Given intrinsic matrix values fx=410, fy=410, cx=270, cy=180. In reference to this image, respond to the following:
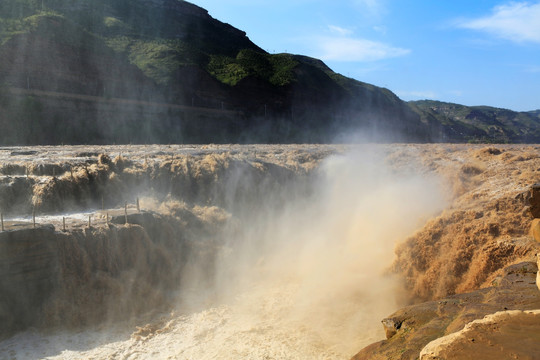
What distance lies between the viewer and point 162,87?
109 ft

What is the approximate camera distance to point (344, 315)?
9195 millimetres

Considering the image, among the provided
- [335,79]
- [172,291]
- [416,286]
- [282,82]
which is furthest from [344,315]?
[335,79]

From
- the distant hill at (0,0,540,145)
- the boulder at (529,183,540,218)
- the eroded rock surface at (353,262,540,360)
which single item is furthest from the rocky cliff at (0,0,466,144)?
the boulder at (529,183,540,218)

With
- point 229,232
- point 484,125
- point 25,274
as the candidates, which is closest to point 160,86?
point 229,232

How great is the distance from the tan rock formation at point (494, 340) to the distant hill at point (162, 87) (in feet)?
79.5

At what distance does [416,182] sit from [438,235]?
478cm

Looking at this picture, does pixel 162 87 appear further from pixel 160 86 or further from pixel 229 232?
pixel 229 232

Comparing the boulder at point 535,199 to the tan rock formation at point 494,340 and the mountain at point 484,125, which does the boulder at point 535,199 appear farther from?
the mountain at point 484,125

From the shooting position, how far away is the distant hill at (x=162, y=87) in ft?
83.5

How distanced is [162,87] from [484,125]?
4918 cm

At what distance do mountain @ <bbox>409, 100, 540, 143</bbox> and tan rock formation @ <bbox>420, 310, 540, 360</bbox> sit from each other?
42.3 metres

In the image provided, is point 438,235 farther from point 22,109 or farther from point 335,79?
point 335,79

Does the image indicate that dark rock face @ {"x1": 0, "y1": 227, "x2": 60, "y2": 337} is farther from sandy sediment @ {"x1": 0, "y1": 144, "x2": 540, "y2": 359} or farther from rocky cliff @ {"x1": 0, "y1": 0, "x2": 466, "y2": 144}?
rocky cliff @ {"x1": 0, "y1": 0, "x2": 466, "y2": 144}

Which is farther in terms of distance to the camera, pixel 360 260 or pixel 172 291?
pixel 360 260
